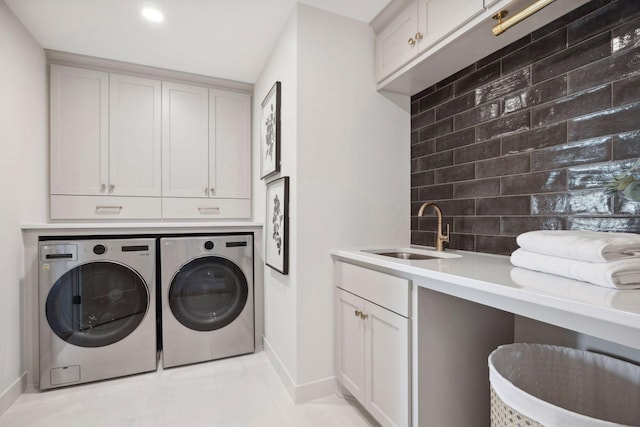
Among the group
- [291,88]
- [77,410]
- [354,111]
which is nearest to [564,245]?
[354,111]

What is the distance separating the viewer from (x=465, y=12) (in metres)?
1.41

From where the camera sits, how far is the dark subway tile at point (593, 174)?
1.21 metres

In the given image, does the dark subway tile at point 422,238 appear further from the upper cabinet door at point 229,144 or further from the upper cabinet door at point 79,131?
the upper cabinet door at point 79,131

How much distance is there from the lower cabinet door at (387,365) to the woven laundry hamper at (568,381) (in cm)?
34

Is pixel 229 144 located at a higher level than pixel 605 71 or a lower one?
higher

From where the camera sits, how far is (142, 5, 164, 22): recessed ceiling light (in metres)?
1.92

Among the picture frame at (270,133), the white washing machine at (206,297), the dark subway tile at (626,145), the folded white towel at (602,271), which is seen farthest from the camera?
the white washing machine at (206,297)

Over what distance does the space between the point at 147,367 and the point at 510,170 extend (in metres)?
2.64

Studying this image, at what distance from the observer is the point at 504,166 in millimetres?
1631

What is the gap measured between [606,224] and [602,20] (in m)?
0.81

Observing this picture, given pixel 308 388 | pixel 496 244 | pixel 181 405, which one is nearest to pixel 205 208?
pixel 181 405

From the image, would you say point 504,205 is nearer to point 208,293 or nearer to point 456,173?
point 456,173

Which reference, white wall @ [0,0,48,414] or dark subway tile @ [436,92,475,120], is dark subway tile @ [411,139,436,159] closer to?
dark subway tile @ [436,92,475,120]

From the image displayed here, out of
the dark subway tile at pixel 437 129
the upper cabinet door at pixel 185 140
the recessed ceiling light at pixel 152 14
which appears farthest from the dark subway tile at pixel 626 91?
the upper cabinet door at pixel 185 140
